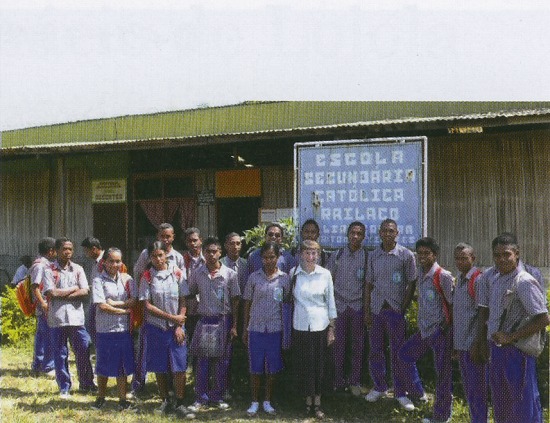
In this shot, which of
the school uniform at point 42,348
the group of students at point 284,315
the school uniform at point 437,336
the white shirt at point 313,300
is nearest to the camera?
the school uniform at point 437,336

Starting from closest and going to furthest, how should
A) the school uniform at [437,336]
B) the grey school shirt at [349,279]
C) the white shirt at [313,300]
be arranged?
the school uniform at [437,336] → the white shirt at [313,300] → the grey school shirt at [349,279]

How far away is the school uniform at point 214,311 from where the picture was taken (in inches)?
248

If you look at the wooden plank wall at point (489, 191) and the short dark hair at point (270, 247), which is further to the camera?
the wooden plank wall at point (489, 191)

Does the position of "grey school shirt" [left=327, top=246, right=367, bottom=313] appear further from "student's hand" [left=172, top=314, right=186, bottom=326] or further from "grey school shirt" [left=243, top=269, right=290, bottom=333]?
"student's hand" [left=172, top=314, right=186, bottom=326]

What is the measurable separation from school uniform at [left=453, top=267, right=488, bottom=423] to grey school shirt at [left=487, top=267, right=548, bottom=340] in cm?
49

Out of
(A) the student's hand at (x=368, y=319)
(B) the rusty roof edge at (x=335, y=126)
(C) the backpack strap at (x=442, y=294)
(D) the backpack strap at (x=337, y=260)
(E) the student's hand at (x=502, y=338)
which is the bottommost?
(A) the student's hand at (x=368, y=319)

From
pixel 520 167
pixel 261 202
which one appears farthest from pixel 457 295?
pixel 261 202

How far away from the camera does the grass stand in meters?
6.05

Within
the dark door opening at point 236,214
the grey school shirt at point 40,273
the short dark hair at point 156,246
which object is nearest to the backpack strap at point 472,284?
the short dark hair at point 156,246

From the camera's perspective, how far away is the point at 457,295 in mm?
5531

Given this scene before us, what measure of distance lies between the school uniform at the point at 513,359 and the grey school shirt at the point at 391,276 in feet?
4.90

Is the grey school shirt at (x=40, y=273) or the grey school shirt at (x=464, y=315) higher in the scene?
the grey school shirt at (x=40, y=273)

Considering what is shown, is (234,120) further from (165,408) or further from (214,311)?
(165,408)

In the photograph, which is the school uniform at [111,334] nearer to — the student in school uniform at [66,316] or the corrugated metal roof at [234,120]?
the student in school uniform at [66,316]
